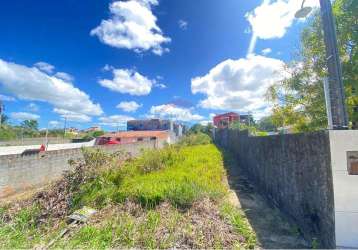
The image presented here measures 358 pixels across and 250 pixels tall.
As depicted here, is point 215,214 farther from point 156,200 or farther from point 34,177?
point 34,177

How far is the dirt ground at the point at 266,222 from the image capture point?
3336 mm

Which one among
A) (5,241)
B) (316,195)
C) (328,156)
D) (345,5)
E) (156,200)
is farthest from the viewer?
(345,5)

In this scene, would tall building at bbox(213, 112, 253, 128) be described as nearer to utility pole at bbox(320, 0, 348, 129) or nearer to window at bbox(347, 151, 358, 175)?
utility pole at bbox(320, 0, 348, 129)

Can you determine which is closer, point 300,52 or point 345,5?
point 345,5

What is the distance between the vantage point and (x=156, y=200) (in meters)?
4.53

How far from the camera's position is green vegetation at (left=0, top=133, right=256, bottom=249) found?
3373mm

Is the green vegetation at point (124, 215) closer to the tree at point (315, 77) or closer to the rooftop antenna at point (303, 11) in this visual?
the rooftop antenna at point (303, 11)

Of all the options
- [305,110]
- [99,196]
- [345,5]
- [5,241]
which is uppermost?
[345,5]

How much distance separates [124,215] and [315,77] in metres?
7.19

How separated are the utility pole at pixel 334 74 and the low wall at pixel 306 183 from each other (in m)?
0.34

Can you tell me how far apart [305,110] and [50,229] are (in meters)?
7.76

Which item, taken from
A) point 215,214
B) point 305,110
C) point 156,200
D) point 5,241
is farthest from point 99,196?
point 305,110

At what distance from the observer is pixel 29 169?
701 centimetres

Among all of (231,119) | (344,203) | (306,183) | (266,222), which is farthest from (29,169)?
(231,119)
